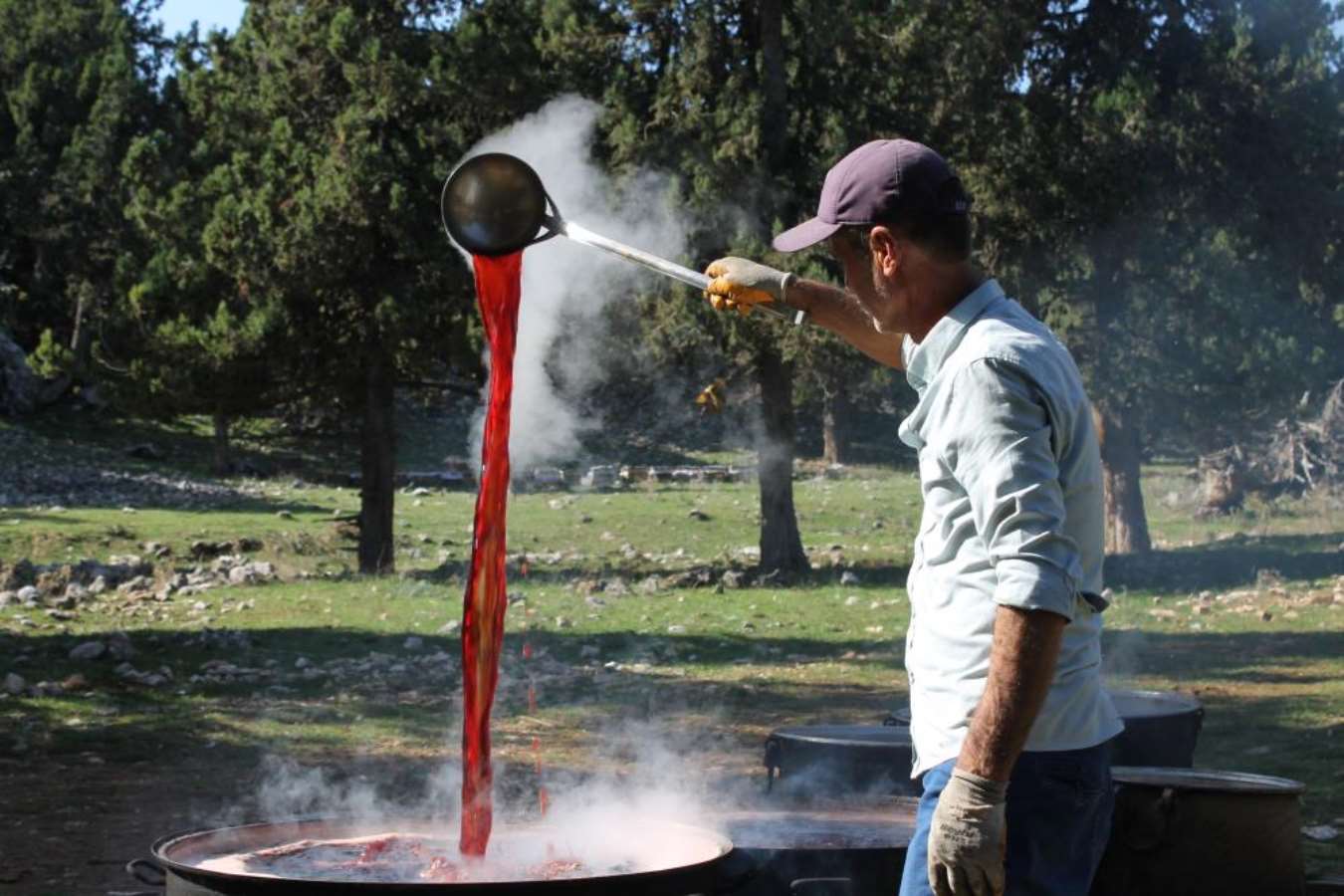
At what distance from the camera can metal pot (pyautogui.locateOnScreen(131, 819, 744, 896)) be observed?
119 inches

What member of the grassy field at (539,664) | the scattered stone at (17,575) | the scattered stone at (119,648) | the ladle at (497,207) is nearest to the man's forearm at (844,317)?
the ladle at (497,207)

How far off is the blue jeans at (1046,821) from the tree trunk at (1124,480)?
579 inches

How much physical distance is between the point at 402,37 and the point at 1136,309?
24.5ft

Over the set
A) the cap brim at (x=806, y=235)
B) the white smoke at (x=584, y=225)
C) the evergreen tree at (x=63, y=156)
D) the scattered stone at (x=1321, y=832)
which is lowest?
the scattered stone at (x=1321, y=832)

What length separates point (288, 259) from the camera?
14312mm

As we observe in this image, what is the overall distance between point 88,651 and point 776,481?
731 cm

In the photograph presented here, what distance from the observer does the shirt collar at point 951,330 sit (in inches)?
96.5

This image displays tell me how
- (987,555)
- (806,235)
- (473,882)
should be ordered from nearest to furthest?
(987,555) < (806,235) < (473,882)

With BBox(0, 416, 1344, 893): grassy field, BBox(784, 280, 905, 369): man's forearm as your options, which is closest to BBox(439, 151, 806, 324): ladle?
BBox(784, 280, 905, 369): man's forearm

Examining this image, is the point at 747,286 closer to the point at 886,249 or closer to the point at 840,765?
the point at 886,249

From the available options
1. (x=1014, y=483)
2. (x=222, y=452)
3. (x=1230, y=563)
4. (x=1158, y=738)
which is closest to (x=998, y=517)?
(x=1014, y=483)

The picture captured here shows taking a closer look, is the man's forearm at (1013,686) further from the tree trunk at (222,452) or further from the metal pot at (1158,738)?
the tree trunk at (222,452)

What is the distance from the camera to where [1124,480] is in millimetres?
16844

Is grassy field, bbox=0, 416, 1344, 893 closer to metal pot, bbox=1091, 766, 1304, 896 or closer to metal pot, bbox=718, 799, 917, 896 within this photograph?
metal pot, bbox=718, 799, 917, 896
